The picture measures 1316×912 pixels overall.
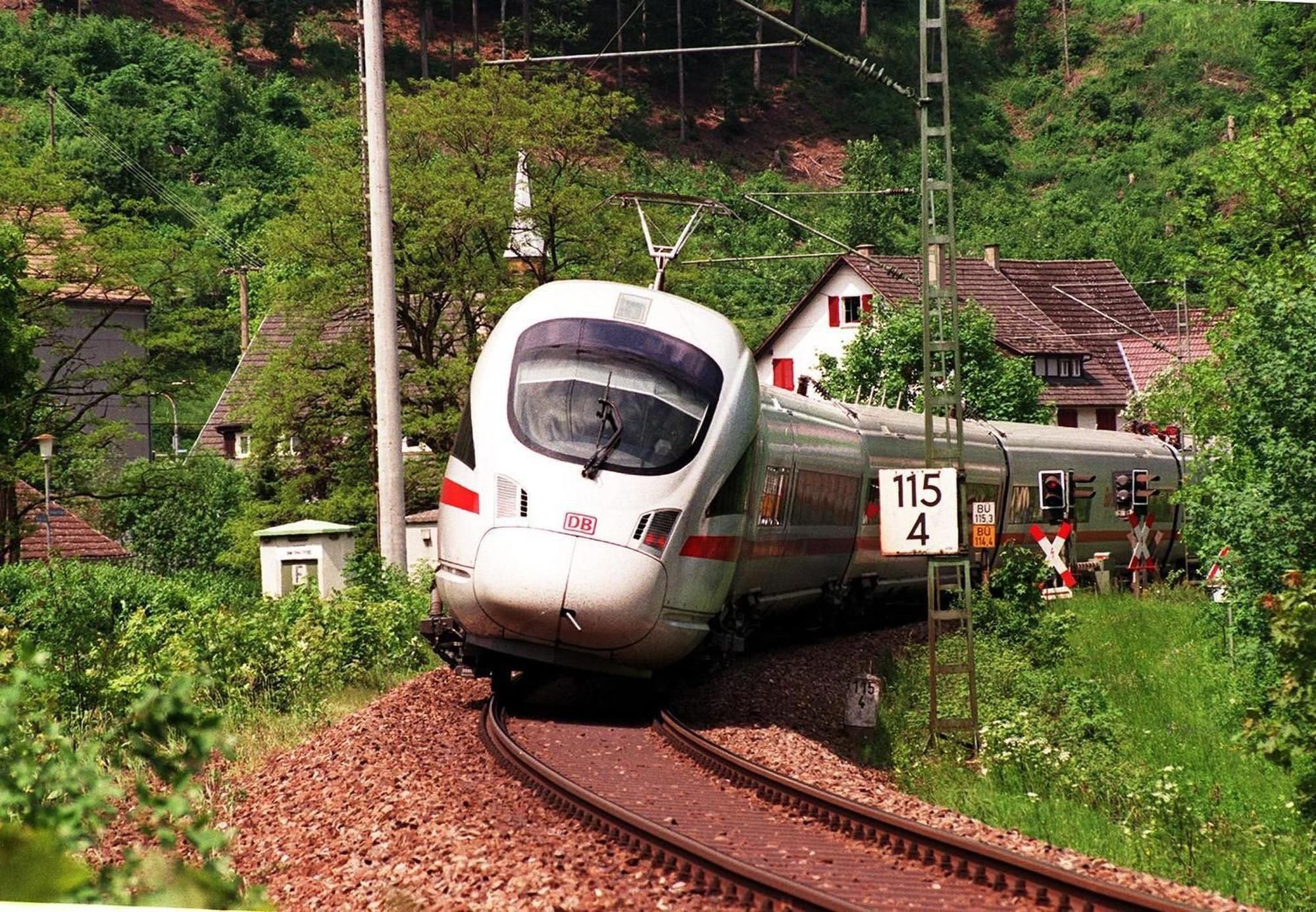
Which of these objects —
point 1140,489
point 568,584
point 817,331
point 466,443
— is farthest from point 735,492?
point 817,331

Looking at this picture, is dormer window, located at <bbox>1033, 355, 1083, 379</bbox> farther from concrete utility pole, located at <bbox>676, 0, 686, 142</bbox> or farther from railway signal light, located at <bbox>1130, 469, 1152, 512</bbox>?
concrete utility pole, located at <bbox>676, 0, 686, 142</bbox>

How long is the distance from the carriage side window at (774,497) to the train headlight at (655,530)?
8.78 feet

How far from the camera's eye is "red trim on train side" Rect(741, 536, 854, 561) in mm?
17016

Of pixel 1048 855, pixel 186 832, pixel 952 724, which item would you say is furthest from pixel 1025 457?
pixel 186 832

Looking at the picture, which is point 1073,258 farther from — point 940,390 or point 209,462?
point 940,390

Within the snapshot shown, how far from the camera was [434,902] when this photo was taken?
8164mm

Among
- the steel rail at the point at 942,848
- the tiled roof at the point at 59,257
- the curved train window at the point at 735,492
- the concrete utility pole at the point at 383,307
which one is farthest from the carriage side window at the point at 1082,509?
the steel rail at the point at 942,848

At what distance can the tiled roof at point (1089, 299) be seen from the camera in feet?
229

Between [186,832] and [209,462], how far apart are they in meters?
51.5

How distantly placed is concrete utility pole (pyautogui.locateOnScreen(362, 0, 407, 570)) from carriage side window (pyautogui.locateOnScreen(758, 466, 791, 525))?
5840mm

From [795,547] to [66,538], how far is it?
30473 mm

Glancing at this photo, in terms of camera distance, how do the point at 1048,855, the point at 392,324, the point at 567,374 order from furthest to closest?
the point at 392,324, the point at 567,374, the point at 1048,855

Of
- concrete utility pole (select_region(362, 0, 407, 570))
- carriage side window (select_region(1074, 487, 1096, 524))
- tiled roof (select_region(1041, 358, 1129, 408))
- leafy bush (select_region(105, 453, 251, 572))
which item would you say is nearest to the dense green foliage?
concrete utility pole (select_region(362, 0, 407, 570))

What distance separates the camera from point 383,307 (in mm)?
22281
